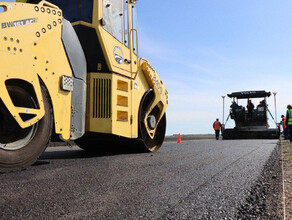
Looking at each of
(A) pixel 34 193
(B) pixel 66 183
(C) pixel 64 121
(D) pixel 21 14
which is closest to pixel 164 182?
(B) pixel 66 183

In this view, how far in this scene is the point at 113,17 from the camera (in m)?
4.80

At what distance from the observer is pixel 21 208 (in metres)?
1.78

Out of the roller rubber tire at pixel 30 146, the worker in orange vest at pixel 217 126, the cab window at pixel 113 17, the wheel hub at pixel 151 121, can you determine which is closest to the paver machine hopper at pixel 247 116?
the worker in orange vest at pixel 217 126

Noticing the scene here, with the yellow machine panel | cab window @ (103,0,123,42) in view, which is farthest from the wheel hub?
cab window @ (103,0,123,42)

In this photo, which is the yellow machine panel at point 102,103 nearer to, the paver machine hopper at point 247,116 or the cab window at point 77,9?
the cab window at point 77,9

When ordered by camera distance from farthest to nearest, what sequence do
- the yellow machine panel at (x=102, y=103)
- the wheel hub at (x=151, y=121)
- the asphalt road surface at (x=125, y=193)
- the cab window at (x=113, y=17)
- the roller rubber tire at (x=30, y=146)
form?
the wheel hub at (x=151, y=121), the cab window at (x=113, y=17), the yellow machine panel at (x=102, y=103), the roller rubber tire at (x=30, y=146), the asphalt road surface at (x=125, y=193)

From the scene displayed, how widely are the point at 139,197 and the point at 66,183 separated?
33.1 inches

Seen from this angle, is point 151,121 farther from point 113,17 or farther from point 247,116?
point 247,116

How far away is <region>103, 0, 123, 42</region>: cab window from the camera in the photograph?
15.0 ft

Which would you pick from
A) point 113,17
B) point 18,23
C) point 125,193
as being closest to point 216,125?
point 113,17

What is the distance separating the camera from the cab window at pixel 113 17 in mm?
4586

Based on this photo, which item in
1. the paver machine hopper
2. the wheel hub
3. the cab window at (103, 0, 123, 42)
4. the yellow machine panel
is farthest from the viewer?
the paver machine hopper

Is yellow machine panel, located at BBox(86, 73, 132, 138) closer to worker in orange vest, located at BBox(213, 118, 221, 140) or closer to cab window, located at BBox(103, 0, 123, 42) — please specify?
cab window, located at BBox(103, 0, 123, 42)

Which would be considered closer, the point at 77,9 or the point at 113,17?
the point at 77,9
